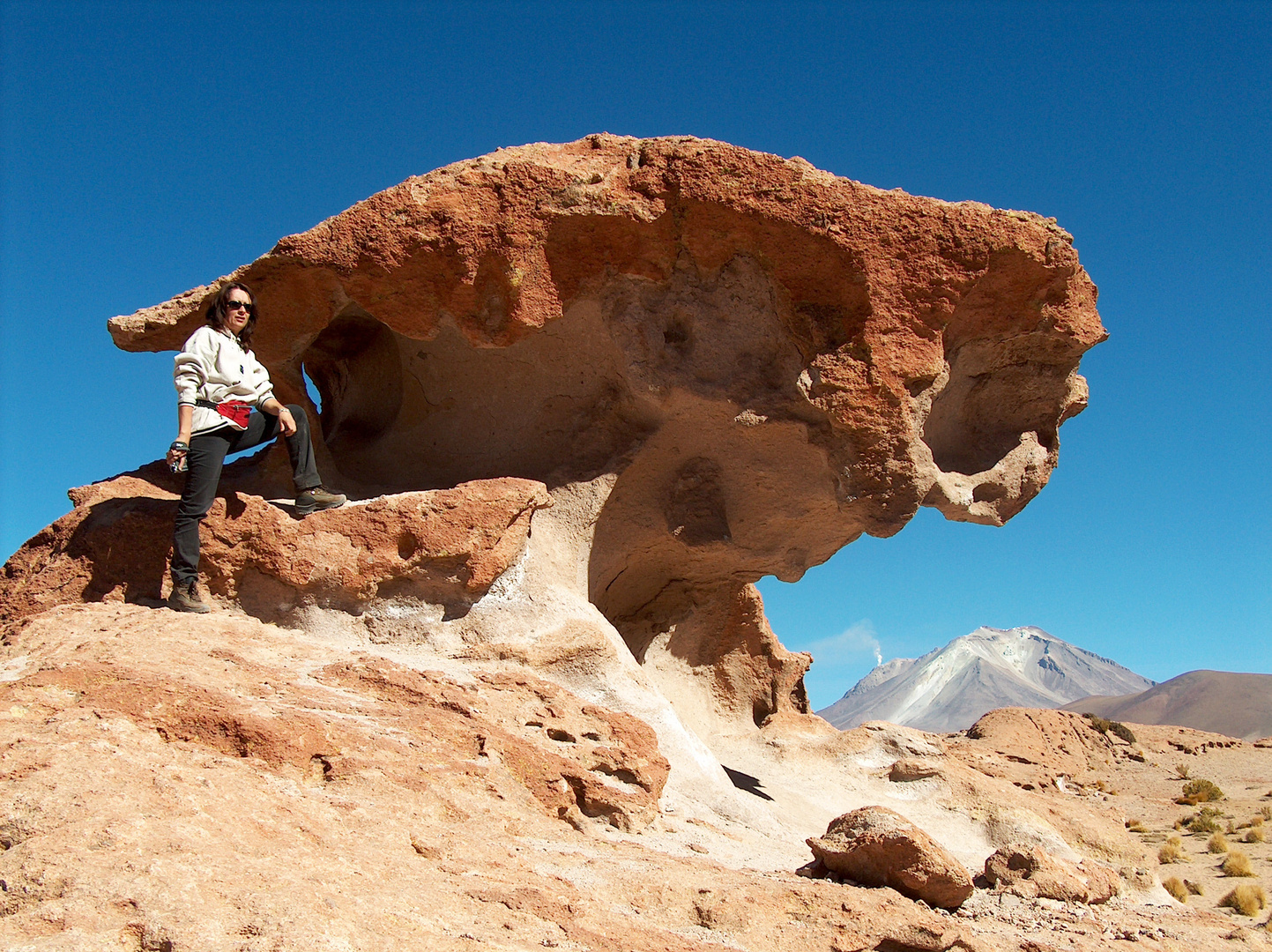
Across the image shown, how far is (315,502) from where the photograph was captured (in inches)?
192

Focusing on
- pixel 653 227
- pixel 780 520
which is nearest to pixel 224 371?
pixel 653 227

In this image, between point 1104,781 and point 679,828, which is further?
point 1104,781

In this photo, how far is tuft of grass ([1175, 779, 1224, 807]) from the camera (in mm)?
11352

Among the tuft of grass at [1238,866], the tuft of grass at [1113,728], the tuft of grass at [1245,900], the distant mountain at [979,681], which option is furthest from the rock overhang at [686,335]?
the distant mountain at [979,681]

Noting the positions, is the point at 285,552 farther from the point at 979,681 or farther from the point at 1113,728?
the point at 979,681

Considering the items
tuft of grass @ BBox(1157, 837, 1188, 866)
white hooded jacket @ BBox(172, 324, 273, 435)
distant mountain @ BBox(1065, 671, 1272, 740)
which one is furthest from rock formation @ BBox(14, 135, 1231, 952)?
distant mountain @ BBox(1065, 671, 1272, 740)

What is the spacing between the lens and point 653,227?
5.21 meters

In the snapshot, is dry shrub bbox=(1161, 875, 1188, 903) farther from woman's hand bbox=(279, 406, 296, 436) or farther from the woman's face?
the woman's face

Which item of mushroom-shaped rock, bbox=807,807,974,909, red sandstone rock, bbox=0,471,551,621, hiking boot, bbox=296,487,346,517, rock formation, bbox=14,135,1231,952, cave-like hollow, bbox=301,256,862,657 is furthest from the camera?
cave-like hollow, bbox=301,256,862,657

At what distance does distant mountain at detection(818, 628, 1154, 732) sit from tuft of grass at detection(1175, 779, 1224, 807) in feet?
115

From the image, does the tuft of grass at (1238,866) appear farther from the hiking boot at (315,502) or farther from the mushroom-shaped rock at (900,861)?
the hiking boot at (315,502)

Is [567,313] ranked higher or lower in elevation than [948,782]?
higher

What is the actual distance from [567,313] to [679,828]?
2853 millimetres

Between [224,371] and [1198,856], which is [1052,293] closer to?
[224,371]
